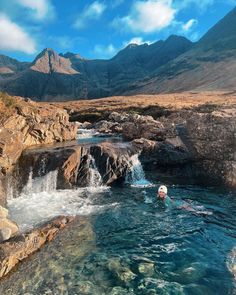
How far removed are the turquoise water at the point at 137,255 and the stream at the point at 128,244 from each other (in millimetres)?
38

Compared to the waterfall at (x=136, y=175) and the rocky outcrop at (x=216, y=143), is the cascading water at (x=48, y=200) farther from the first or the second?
the rocky outcrop at (x=216, y=143)

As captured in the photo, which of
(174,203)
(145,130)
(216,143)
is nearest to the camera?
(174,203)

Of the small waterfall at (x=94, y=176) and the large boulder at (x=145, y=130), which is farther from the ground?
the large boulder at (x=145, y=130)

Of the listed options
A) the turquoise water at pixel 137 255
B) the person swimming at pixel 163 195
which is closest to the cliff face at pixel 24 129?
the turquoise water at pixel 137 255

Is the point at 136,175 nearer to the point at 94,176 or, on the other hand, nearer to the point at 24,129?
the point at 94,176

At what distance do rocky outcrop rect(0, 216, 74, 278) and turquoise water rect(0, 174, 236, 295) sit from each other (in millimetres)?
373

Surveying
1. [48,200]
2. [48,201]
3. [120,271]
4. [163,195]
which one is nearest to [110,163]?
[48,200]

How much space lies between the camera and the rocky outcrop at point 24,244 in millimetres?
15027

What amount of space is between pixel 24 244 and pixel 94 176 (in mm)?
15179

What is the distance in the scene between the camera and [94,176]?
31234 millimetres

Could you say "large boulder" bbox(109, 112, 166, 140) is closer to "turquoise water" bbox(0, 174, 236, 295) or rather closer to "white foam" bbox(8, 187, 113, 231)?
"white foam" bbox(8, 187, 113, 231)

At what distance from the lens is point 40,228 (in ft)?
61.1

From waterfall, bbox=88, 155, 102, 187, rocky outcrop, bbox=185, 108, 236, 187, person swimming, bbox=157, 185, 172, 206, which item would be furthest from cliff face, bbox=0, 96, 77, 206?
rocky outcrop, bbox=185, 108, 236, 187

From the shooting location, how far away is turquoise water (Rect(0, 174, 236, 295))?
14.0 meters
